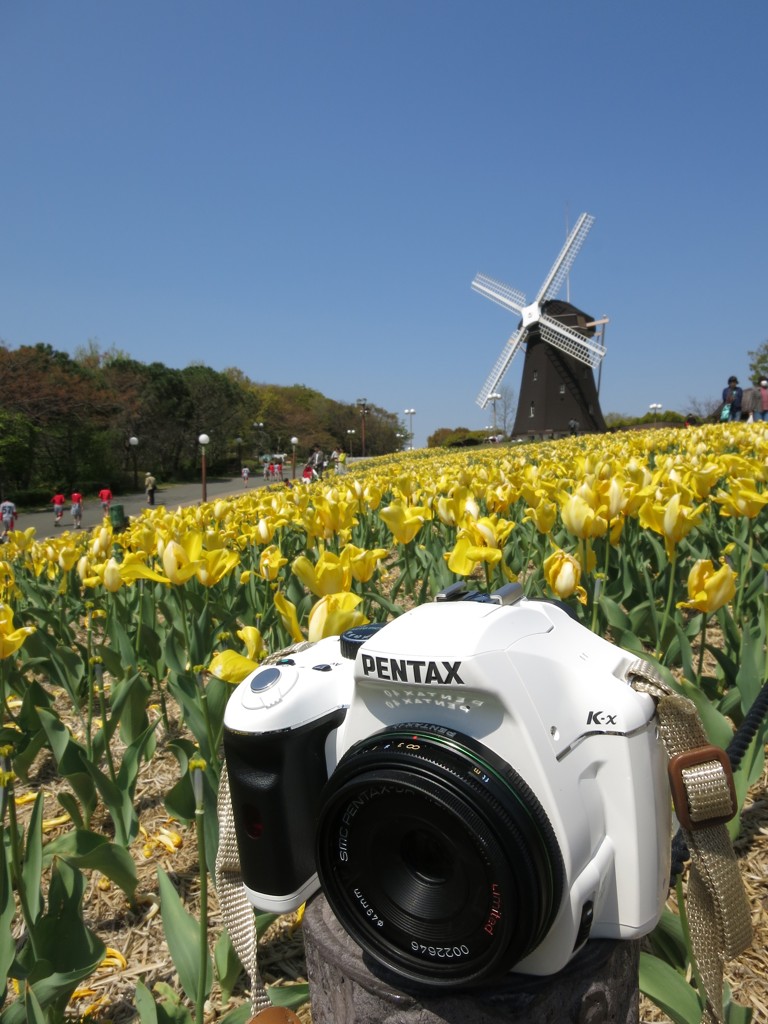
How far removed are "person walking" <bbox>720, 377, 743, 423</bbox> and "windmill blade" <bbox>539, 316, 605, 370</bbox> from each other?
49.9 feet

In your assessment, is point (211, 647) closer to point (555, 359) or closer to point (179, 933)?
point (179, 933)

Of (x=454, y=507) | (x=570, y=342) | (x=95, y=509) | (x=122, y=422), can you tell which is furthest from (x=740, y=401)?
(x=122, y=422)

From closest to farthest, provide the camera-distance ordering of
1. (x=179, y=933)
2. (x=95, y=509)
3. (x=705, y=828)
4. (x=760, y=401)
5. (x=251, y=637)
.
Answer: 1. (x=705, y=828)
2. (x=179, y=933)
3. (x=251, y=637)
4. (x=760, y=401)
5. (x=95, y=509)

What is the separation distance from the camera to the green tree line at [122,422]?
27359 millimetres

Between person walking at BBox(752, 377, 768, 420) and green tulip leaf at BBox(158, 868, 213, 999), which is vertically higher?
person walking at BBox(752, 377, 768, 420)

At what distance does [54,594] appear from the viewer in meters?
3.45

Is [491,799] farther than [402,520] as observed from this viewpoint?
No

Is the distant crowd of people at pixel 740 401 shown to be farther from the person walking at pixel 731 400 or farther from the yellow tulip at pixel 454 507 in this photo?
the yellow tulip at pixel 454 507

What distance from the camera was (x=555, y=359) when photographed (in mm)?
27141

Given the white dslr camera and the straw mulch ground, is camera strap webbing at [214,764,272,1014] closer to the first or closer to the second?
the straw mulch ground

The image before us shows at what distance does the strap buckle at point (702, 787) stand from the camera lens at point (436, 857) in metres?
0.18

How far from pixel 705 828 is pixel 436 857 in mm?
315

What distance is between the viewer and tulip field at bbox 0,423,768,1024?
1.08 m

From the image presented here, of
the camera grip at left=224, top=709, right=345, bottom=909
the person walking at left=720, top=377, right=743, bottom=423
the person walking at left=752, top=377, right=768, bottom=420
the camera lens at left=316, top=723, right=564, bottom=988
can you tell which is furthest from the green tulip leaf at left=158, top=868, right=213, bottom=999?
the person walking at left=720, top=377, right=743, bottom=423
